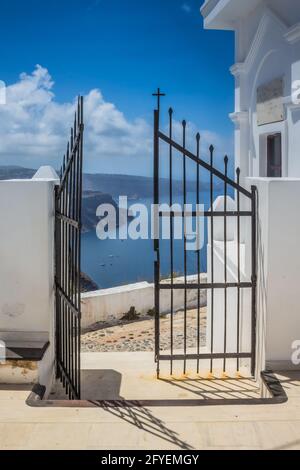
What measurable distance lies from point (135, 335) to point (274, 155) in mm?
4735

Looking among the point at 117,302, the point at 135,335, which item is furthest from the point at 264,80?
the point at 117,302

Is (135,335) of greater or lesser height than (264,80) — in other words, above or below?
below

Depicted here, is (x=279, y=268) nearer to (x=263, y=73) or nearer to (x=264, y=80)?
(x=264, y=80)

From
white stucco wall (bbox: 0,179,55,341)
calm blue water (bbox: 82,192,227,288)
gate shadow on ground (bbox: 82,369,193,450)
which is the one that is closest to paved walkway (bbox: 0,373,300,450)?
gate shadow on ground (bbox: 82,369,193,450)

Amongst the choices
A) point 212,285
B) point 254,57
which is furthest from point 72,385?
point 254,57

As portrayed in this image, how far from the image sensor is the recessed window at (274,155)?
8.24m

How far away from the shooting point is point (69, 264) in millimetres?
5062

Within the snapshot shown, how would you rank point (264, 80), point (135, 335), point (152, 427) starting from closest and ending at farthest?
point (152, 427)
point (264, 80)
point (135, 335)

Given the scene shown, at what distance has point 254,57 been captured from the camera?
8.88m

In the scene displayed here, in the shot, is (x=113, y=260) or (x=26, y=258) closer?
(x=26, y=258)

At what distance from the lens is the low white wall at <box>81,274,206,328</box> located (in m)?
11.8

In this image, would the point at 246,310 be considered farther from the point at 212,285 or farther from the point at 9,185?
the point at 9,185

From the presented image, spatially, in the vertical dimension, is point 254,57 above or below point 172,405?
above

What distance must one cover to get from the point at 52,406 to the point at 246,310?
8.19ft
